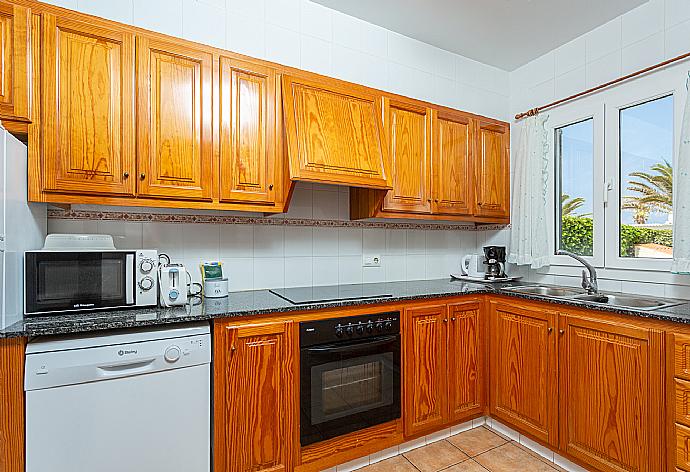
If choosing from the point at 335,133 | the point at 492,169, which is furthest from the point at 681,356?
the point at 335,133

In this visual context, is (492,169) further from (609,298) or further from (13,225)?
(13,225)

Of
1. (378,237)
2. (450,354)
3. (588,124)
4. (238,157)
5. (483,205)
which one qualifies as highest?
(588,124)

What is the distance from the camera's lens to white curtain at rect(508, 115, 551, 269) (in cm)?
283

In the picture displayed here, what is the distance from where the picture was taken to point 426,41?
9.62 feet

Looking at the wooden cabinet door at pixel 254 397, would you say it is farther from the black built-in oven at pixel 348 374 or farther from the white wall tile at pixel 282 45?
the white wall tile at pixel 282 45

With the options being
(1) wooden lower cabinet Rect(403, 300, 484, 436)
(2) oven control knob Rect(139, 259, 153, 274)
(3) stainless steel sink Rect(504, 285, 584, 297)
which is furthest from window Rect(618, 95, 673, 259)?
(2) oven control knob Rect(139, 259, 153, 274)

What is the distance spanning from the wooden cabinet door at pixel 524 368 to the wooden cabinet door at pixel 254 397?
134 centimetres

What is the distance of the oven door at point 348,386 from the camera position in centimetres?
192

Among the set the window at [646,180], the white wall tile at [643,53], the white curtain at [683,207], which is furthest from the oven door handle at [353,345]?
the white wall tile at [643,53]

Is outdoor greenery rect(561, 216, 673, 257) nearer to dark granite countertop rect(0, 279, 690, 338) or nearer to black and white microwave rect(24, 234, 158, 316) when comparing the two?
dark granite countertop rect(0, 279, 690, 338)

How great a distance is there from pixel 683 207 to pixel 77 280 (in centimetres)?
293

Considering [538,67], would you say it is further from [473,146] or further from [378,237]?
[378,237]

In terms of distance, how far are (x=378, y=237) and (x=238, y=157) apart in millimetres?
1229

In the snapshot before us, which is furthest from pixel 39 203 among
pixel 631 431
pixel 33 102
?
pixel 631 431
